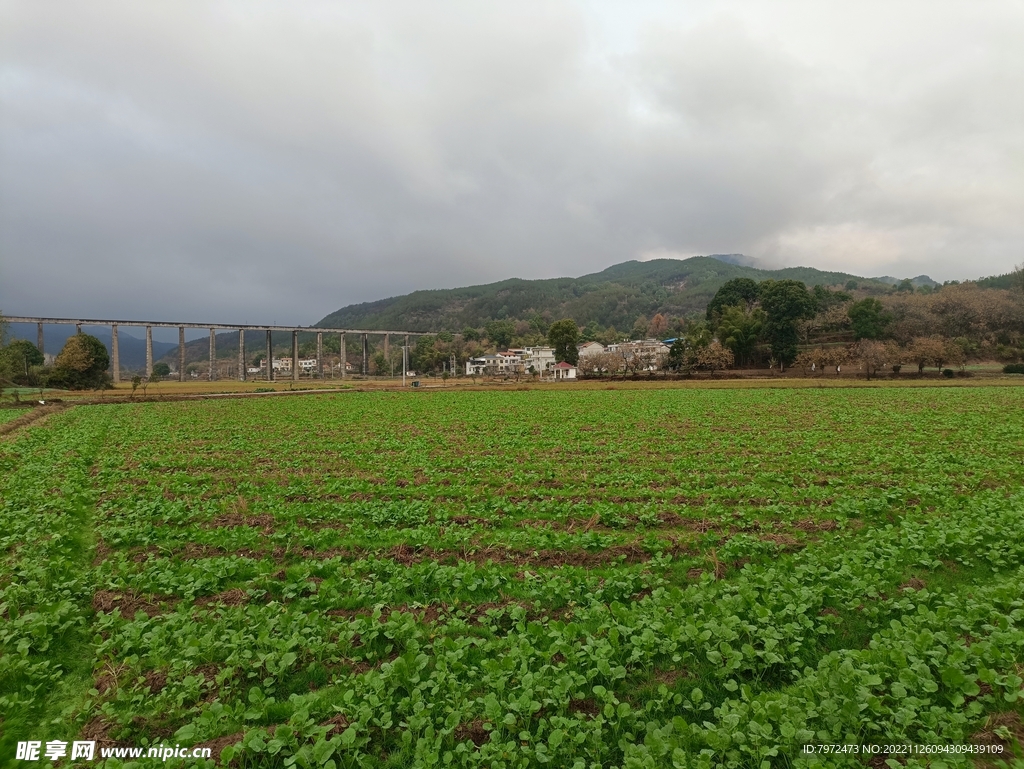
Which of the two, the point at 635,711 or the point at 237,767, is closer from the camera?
the point at 237,767

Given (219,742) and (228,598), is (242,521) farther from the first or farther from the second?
(219,742)

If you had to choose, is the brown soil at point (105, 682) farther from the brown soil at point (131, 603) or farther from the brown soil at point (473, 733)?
the brown soil at point (473, 733)

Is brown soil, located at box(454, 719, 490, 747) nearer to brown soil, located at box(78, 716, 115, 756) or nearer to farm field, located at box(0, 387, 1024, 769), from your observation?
farm field, located at box(0, 387, 1024, 769)

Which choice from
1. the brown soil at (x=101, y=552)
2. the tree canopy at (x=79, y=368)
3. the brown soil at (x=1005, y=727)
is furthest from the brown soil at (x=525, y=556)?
the tree canopy at (x=79, y=368)

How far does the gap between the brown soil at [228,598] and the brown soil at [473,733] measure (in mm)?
4022

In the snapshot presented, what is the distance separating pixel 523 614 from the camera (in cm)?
598

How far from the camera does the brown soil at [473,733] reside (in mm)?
4262

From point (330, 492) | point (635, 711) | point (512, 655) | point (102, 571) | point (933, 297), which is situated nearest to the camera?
point (635, 711)

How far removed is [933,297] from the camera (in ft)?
326

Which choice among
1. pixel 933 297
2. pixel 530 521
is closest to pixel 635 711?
pixel 530 521

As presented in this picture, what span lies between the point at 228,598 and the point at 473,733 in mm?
4583

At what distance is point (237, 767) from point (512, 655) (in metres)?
2.58

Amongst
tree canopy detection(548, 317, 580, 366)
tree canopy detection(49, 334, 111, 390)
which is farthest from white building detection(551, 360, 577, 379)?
tree canopy detection(49, 334, 111, 390)

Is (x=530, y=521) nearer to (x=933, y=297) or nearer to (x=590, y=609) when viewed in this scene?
(x=590, y=609)
